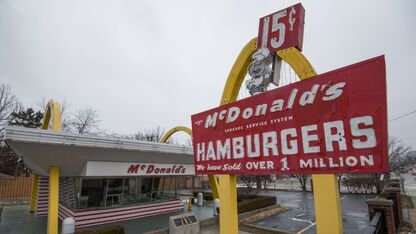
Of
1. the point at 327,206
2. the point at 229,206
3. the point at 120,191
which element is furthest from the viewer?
the point at 120,191

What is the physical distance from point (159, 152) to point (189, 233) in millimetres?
4303

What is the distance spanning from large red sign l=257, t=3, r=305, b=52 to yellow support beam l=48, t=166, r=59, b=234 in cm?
1052

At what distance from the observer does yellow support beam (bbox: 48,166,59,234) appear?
10.2 m

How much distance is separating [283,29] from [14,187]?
30051 mm

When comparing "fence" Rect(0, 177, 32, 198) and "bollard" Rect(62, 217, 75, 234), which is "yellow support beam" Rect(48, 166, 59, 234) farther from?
"fence" Rect(0, 177, 32, 198)

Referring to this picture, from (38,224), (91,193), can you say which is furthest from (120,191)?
(38,224)

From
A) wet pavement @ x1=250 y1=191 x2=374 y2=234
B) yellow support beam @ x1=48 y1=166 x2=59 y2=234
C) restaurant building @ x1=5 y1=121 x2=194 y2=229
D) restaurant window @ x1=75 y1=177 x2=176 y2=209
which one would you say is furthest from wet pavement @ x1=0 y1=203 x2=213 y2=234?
wet pavement @ x1=250 y1=191 x2=374 y2=234

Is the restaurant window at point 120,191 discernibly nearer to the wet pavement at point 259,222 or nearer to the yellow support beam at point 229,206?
the wet pavement at point 259,222

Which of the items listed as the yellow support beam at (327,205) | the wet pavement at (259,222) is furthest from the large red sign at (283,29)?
→ the wet pavement at (259,222)

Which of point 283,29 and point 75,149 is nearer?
point 283,29

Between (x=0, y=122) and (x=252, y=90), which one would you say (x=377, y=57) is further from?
(x=0, y=122)

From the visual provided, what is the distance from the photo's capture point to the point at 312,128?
3592 millimetres

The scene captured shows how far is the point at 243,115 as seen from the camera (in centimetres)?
474

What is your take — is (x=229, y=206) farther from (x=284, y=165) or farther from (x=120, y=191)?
(x=120, y=191)
